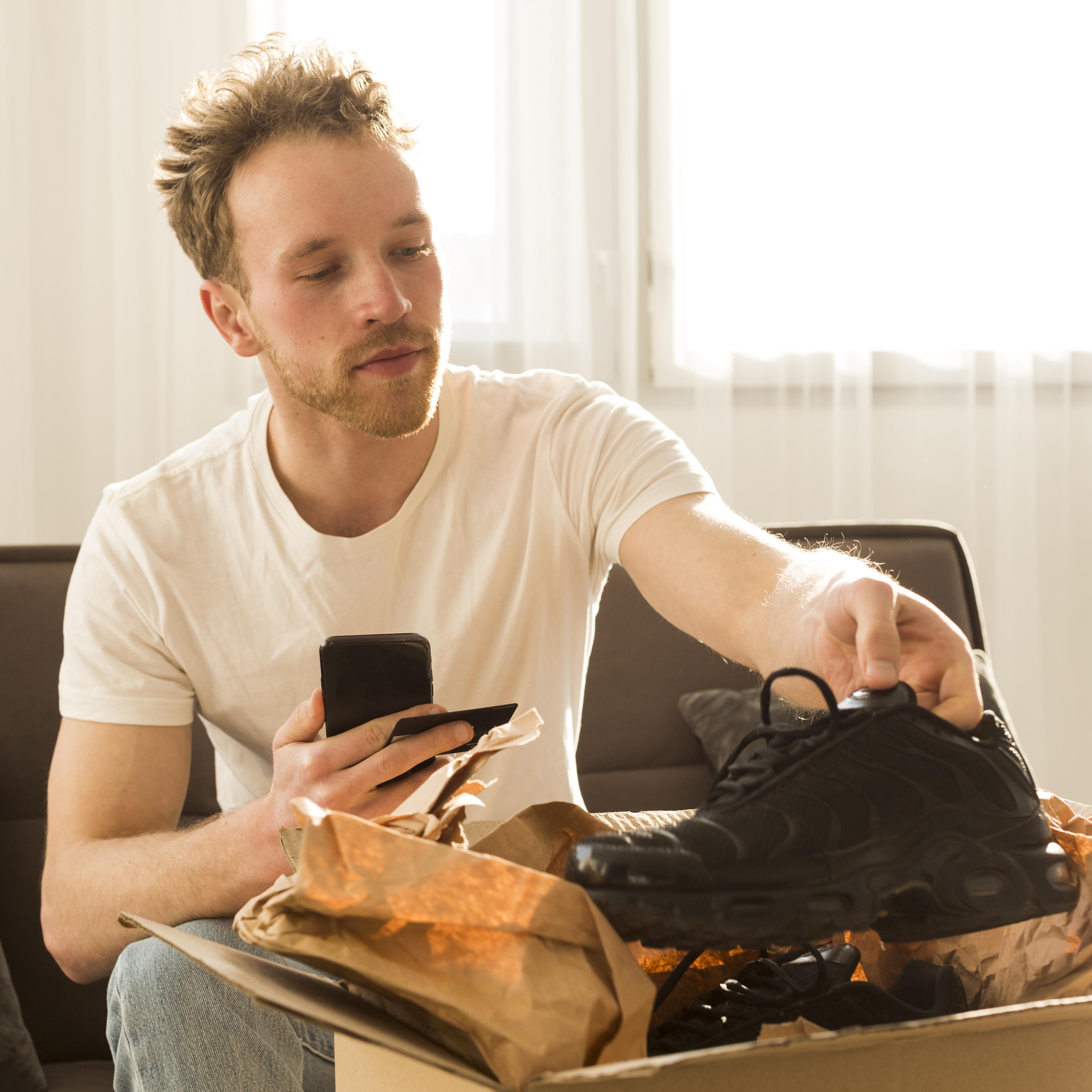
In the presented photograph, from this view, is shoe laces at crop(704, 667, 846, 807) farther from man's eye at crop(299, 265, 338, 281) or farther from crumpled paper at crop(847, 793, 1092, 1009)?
man's eye at crop(299, 265, 338, 281)

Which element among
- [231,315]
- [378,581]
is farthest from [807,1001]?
[231,315]

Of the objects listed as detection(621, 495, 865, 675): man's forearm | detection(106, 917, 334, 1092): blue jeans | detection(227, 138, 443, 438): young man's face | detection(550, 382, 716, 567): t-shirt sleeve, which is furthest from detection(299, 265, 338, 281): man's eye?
detection(106, 917, 334, 1092): blue jeans

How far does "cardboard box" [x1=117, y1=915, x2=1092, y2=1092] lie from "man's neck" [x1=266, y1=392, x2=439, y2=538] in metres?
0.77

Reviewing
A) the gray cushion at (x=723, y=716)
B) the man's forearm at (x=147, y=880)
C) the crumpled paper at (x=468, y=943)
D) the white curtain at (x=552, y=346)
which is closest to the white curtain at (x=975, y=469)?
the white curtain at (x=552, y=346)

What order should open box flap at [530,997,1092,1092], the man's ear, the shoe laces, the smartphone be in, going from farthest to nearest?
1. the man's ear
2. the smartphone
3. the shoe laces
4. open box flap at [530,997,1092,1092]

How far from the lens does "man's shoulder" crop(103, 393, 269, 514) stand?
1.13 m

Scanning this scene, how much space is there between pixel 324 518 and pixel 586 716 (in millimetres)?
471

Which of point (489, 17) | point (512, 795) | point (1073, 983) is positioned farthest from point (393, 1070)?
point (489, 17)

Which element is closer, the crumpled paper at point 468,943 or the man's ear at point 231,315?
the crumpled paper at point 468,943

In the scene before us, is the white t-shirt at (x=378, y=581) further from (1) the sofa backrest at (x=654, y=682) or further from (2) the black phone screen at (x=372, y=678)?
(2) the black phone screen at (x=372, y=678)

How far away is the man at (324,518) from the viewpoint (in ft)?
3.37

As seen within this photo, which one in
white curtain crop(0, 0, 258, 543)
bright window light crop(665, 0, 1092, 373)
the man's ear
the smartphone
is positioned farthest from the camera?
bright window light crop(665, 0, 1092, 373)

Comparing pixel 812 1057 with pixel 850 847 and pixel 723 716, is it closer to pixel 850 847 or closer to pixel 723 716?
pixel 850 847

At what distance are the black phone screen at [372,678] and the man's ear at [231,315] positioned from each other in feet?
2.11
